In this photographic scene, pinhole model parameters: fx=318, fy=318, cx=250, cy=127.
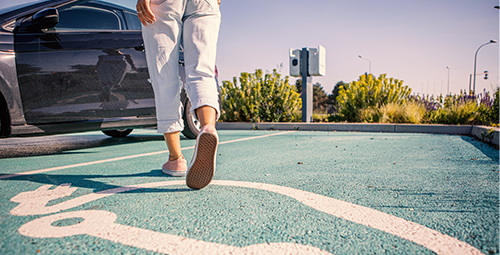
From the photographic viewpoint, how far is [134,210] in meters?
1.73

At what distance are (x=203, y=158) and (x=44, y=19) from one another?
2.83 metres

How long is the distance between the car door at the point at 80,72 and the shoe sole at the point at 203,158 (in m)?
2.63

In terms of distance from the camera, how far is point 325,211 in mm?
1700

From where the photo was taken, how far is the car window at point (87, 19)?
4.30 m

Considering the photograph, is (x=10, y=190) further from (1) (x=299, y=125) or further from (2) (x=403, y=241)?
(1) (x=299, y=125)

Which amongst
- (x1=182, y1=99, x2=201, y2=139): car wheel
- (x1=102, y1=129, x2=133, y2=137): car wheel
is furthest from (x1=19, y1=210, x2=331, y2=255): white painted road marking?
(x1=102, y1=129, x2=133, y2=137): car wheel

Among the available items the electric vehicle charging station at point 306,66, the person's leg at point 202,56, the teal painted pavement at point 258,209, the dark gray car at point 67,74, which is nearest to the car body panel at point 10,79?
the dark gray car at point 67,74

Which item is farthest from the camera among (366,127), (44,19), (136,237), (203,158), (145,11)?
(366,127)

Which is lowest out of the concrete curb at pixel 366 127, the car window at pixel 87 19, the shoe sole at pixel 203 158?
the concrete curb at pixel 366 127

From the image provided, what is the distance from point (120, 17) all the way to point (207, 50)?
3.25m

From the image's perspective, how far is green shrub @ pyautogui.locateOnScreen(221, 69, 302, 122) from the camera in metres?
9.38

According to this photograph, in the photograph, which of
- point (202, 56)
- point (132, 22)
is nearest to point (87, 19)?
point (132, 22)

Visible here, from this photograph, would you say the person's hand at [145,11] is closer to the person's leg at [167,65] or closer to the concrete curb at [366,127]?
the person's leg at [167,65]

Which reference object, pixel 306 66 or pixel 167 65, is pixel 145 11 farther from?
pixel 306 66
